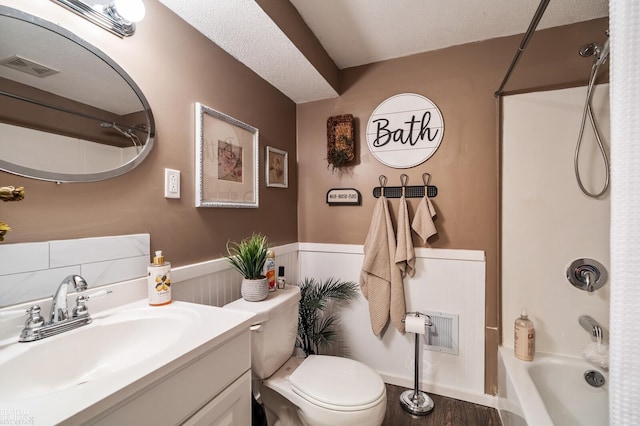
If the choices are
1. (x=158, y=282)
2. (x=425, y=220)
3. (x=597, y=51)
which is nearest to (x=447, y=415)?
(x=425, y=220)

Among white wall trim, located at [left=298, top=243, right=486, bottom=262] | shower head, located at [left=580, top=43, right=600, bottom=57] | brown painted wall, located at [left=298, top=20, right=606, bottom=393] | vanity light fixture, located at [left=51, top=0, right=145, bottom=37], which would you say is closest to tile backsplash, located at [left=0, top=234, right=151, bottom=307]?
vanity light fixture, located at [left=51, top=0, right=145, bottom=37]

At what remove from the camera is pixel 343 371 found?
136 centimetres

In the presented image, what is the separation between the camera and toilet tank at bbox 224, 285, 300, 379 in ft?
3.95

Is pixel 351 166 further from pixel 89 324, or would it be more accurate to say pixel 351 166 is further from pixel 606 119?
pixel 89 324

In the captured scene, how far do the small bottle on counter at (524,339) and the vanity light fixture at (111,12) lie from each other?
2.29 m

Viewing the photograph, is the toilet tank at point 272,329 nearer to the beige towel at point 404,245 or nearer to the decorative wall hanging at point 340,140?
the beige towel at point 404,245

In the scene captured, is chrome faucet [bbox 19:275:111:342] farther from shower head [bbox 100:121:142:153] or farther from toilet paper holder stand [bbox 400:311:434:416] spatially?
toilet paper holder stand [bbox 400:311:434:416]

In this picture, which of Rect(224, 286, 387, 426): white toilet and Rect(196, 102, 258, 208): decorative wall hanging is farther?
Rect(196, 102, 258, 208): decorative wall hanging

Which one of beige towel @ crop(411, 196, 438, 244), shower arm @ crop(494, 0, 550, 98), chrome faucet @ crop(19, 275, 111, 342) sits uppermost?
shower arm @ crop(494, 0, 550, 98)

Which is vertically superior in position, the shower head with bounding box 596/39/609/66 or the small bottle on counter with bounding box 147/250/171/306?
the shower head with bounding box 596/39/609/66

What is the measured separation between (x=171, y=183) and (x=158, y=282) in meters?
0.42

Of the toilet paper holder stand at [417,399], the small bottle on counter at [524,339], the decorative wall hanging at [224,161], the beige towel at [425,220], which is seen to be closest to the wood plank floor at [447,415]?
the toilet paper holder stand at [417,399]

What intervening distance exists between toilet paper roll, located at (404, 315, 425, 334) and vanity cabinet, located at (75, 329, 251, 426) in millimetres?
1084
